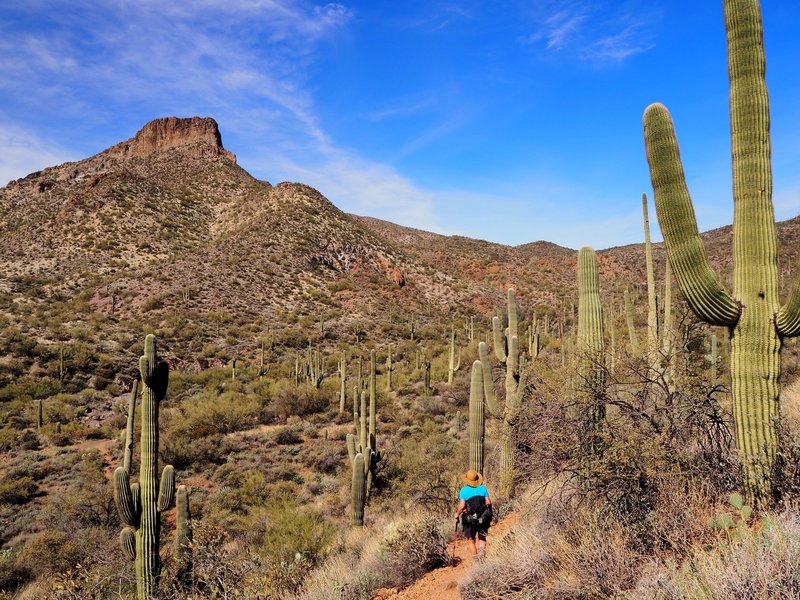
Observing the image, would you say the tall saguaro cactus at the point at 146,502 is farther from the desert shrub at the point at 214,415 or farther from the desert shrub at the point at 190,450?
the desert shrub at the point at 214,415

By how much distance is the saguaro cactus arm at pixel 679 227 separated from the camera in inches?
184

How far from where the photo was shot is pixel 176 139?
7319 cm

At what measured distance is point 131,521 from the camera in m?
6.74

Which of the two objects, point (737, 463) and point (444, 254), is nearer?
point (737, 463)

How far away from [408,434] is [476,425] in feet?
27.3

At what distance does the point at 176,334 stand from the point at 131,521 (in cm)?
2507

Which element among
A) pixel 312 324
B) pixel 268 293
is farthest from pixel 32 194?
pixel 312 324

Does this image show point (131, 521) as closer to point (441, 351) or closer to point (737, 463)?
point (737, 463)

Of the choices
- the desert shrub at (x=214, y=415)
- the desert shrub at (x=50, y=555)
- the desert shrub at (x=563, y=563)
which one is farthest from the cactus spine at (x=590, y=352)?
the desert shrub at (x=214, y=415)

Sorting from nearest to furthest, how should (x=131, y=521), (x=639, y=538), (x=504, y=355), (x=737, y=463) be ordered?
(x=639, y=538)
(x=737, y=463)
(x=131, y=521)
(x=504, y=355)

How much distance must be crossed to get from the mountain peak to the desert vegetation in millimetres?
37429

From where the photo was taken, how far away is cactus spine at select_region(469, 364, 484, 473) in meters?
8.97

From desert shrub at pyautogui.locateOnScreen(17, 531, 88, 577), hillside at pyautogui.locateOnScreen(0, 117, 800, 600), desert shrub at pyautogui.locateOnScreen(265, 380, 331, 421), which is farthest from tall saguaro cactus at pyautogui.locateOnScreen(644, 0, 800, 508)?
desert shrub at pyautogui.locateOnScreen(265, 380, 331, 421)

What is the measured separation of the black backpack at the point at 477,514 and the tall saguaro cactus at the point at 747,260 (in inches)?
115
